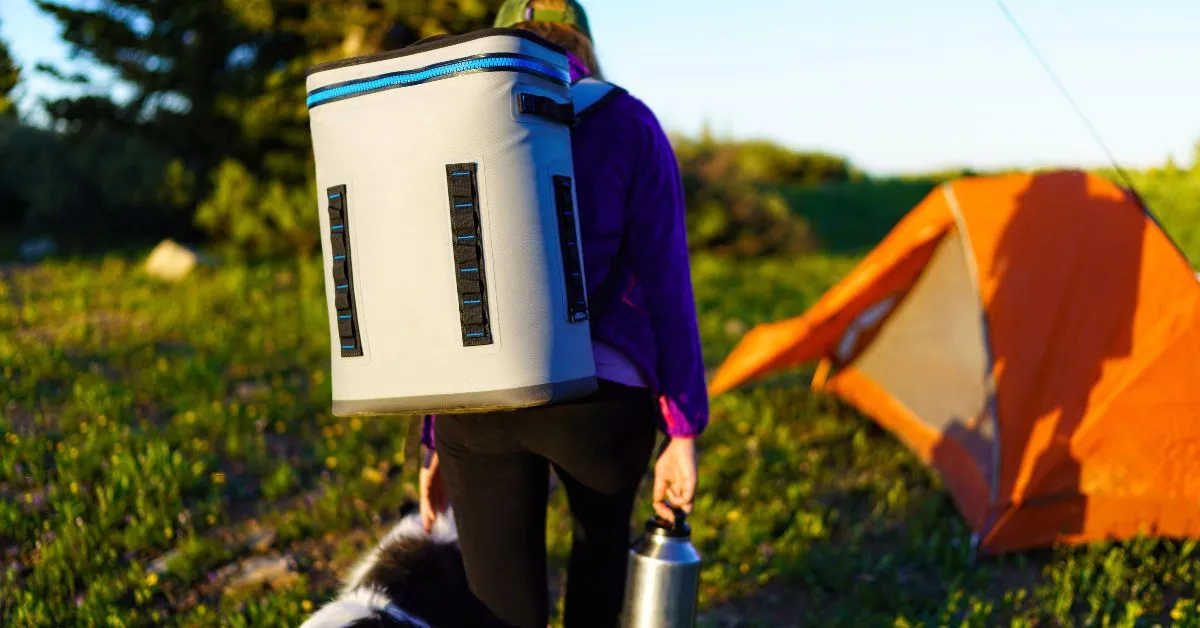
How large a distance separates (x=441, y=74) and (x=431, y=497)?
1.44 metres

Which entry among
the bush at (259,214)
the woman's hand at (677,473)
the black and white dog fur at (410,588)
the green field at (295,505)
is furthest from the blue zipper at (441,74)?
the bush at (259,214)

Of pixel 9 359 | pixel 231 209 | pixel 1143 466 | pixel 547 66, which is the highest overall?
pixel 231 209

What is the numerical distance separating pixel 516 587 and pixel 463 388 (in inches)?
25.6

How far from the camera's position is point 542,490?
2.13 meters

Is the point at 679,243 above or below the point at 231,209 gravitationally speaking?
below

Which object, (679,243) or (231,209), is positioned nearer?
(679,243)

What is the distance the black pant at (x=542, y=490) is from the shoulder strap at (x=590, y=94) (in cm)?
59

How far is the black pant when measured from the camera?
76.8 inches

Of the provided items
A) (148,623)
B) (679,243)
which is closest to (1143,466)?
(679,243)

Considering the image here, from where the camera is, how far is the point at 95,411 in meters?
5.22

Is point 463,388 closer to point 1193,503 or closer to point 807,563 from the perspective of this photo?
point 807,563

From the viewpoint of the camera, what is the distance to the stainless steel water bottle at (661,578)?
227cm

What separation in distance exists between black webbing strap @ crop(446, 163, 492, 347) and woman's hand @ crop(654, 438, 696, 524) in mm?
629

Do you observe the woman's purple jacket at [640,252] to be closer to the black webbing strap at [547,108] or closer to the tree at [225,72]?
the black webbing strap at [547,108]
